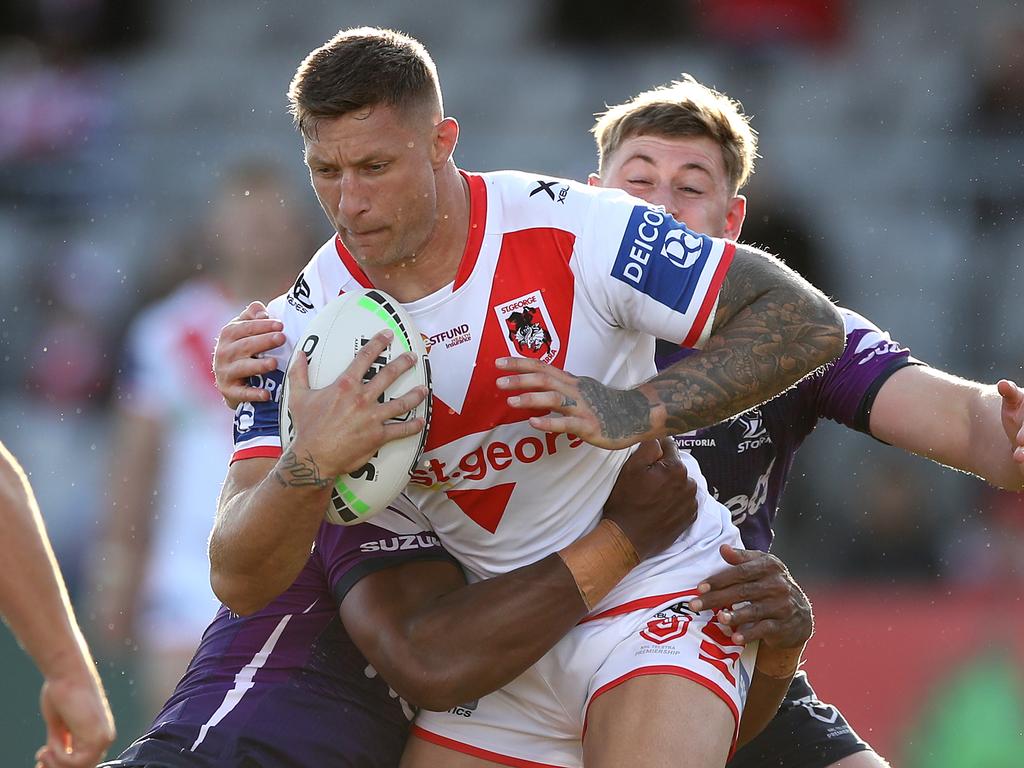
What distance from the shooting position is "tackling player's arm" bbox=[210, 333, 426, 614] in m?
4.00

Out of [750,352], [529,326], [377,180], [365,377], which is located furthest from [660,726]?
[377,180]

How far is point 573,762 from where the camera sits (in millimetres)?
4887

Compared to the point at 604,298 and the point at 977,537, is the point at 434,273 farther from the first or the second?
the point at 977,537

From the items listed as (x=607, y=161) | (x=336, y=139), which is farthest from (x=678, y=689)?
(x=607, y=161)

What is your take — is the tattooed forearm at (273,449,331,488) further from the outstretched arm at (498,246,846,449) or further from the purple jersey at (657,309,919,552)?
the purple jersey at (657,309,919,552)

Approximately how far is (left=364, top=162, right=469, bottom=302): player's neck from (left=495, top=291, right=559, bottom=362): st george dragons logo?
0.19 metres

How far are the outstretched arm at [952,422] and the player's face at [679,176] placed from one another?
3.02 ft

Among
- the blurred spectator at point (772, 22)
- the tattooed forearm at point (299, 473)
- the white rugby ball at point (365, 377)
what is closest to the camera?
the tattooed forearm at point (299, 473)

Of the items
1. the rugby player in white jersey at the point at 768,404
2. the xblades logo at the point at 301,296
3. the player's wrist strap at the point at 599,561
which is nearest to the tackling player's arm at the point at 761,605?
the rugby player in white jersey at the point at 768,404

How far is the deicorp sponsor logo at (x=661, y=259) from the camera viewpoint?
4.30 metres

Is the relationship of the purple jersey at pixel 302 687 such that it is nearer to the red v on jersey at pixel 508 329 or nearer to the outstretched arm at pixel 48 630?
the outstretched arm at pixel 48 630

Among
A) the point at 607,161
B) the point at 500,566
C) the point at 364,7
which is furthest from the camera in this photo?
the point at 364,7

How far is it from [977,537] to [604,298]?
6.87m

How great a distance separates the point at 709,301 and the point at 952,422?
1150 mm
